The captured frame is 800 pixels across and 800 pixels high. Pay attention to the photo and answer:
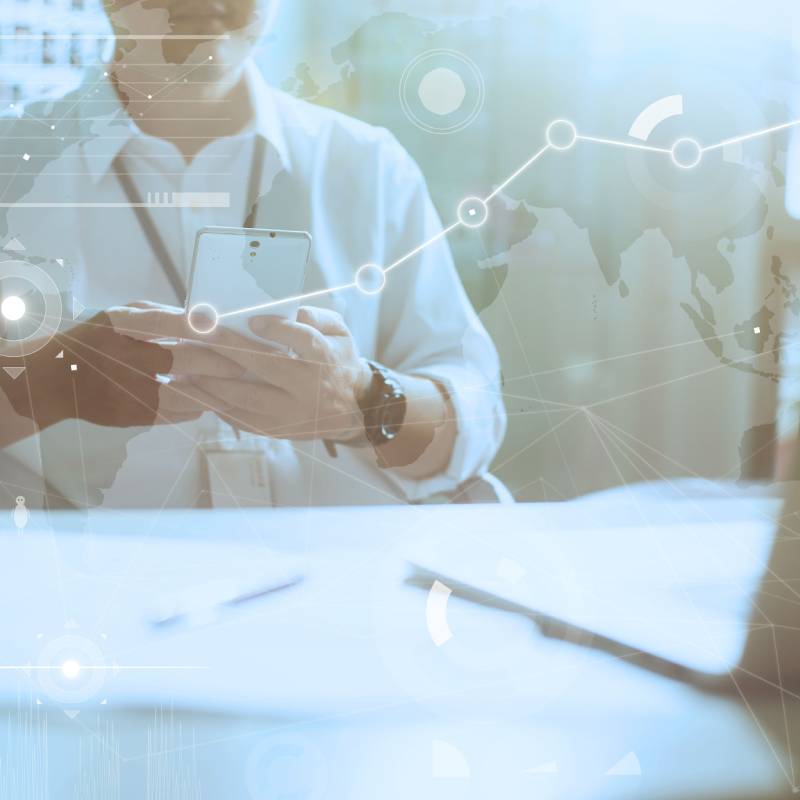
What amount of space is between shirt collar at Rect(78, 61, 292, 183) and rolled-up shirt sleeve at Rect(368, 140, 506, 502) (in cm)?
18

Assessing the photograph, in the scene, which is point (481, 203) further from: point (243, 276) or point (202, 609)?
point (202, 609)

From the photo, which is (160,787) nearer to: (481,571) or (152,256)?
(481,571)

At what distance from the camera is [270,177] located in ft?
3.40

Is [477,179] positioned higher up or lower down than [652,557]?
higher up

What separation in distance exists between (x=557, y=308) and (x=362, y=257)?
276 mm

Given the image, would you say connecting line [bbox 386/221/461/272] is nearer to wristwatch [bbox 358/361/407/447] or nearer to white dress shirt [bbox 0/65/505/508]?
white dress shirt [bbox 0/65/505/508]

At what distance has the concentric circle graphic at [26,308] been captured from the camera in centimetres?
103

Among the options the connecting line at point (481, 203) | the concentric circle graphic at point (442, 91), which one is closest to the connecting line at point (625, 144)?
the connecting line at point (481, 203)

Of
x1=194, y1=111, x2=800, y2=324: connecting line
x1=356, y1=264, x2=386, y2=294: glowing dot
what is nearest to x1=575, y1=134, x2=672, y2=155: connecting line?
x1=194, y1=111, x2=800, y2=324: connecting line

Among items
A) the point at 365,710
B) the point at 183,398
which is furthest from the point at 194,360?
the point at 365,710

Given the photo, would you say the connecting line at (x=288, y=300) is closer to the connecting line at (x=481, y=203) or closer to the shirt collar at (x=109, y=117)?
the connecting line at (x=481, y=203)

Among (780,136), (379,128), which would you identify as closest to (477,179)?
(379,128)

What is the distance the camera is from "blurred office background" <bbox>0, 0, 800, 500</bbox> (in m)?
1.03

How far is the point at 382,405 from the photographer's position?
41.2 inches
